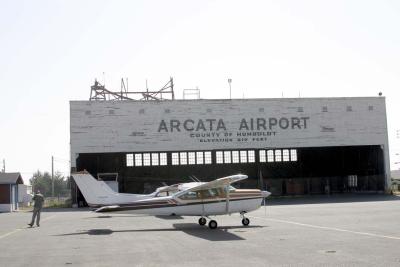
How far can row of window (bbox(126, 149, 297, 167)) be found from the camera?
198 feet

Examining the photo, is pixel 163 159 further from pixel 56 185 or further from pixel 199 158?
pixel 56 185

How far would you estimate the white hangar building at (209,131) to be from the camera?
164 feet

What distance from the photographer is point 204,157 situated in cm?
6159

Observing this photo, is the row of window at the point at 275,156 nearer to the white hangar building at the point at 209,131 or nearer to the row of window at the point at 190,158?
the row of window at the point at 190,158

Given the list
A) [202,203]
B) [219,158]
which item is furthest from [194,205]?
[219,158]

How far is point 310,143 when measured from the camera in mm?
52688

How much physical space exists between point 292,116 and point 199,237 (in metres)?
36.2

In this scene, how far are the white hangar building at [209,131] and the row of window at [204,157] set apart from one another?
0.16 metres

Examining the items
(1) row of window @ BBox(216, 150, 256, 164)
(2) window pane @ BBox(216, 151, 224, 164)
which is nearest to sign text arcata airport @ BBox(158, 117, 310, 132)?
(1) row of window @ BBox(216, 150, 256, 164)

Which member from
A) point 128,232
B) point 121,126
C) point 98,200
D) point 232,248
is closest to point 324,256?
point 232,248

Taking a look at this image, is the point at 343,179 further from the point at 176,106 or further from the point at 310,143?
the point at 176,106

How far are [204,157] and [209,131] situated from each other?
10620mm

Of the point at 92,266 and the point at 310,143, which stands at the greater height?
the point at 310,143

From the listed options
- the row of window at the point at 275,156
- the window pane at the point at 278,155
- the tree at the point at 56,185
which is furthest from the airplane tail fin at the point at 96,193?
the tree at the point at 56,185
